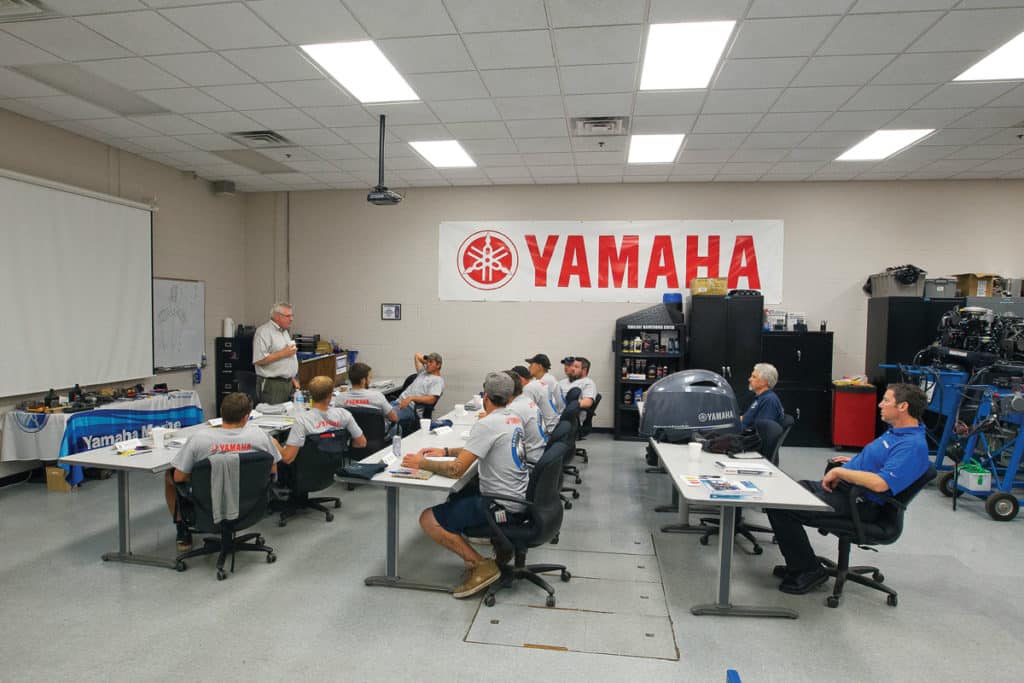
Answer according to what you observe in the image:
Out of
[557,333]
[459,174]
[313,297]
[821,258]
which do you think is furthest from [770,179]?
[313,297]

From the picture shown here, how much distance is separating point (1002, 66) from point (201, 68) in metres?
6.00

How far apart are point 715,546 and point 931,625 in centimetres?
131

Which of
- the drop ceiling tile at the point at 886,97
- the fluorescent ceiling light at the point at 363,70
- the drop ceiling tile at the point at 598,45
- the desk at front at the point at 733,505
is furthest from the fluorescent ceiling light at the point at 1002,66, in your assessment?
the fluorescent ceiling light at the point at 363,70

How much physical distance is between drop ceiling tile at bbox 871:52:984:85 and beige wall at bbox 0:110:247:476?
→ 298 inches

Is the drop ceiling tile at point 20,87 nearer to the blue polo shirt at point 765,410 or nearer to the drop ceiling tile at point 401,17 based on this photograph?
the drop ceiling tile at point 401,17

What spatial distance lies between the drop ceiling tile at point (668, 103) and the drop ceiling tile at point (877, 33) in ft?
3.35

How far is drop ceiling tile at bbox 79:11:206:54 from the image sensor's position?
139 inches

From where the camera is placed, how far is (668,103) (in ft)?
15.6

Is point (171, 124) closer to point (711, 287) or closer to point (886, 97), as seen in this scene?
point (711, 287)

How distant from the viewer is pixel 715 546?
4055 mm

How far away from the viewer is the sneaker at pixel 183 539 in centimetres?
373

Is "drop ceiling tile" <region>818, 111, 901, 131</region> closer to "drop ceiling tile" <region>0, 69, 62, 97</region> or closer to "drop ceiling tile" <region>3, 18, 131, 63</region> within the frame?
"drop ceiling tile" <region>3, 18, 131, 63</region>

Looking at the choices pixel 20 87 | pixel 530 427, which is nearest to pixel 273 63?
pixel 20 87

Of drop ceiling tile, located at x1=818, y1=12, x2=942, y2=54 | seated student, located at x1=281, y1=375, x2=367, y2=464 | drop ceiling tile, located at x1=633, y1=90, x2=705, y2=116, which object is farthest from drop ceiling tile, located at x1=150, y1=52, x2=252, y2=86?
drop ceiling tile, located at x1=818, y1=12, x2=942, y2=54
